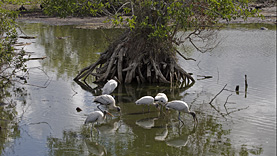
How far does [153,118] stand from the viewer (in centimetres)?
1329

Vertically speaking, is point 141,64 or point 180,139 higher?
point 141,64

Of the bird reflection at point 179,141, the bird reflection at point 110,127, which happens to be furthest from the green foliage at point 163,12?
the bird reflection at point 179,141

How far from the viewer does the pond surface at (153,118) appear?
1081 cm

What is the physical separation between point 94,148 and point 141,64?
24.3 feet

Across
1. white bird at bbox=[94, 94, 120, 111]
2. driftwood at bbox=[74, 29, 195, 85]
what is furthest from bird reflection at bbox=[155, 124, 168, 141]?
driftwood at bbox=[74, 29, 195, 85]

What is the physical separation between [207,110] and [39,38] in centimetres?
2122

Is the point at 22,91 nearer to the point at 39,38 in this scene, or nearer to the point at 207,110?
the point at 207,110

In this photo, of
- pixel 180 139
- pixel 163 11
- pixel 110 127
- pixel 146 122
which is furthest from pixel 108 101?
pixel 163 11

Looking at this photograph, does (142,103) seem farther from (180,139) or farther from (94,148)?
(94,148)

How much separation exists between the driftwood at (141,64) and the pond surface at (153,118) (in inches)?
19.7

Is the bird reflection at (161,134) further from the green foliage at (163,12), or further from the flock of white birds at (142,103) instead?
the green foliage at (163,12)

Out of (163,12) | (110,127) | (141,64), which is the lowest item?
(110,127)

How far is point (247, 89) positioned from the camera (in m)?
16.7

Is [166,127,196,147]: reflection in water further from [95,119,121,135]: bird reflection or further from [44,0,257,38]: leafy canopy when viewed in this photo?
[44,0,257,38]: leafy canopy
